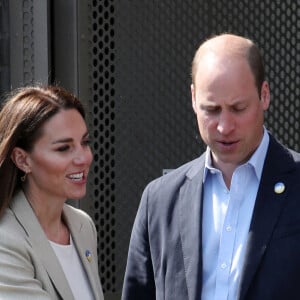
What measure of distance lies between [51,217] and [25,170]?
0.22 meters

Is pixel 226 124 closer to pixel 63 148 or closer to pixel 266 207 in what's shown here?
pixel 266 207

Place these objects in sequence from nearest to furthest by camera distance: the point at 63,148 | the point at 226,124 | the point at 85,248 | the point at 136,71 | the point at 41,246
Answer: the point at 226,124 → the point at 41,246 → the point at 63,148 → the point at 85,248 → the point at 136,71

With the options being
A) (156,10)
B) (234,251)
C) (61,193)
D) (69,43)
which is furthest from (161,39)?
(234,251)

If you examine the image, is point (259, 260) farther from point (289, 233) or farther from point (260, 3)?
point (260, 3)

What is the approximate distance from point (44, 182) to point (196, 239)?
2.07ft

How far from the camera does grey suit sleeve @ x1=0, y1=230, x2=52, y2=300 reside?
3.11 meters

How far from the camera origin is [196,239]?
320cm

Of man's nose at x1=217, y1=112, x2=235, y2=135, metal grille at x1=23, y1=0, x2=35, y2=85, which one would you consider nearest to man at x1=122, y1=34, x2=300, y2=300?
man's nose at x1=217, y1=112, x2=235, y2=135

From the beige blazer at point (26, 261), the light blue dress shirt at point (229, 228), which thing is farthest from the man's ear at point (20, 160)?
the light blue dress shirt at point (229, 228)

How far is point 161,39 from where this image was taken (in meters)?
5.09

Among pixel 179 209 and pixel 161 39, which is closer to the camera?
pixel 179 209

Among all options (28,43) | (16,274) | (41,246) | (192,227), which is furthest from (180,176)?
(28,43)

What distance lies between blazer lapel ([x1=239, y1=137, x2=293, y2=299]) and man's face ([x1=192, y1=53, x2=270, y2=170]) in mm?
106

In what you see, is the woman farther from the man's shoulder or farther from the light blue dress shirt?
the light blue dress shirt
